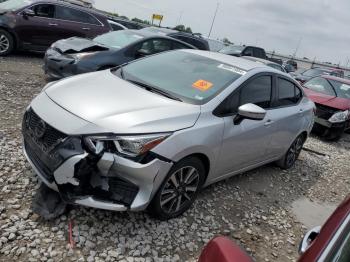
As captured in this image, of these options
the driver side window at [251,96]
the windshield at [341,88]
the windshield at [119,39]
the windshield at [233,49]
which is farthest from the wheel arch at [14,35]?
the windshield at [233,49]

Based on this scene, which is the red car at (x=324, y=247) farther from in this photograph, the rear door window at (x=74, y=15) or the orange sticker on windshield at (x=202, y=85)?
the rear door window at (x=74, y=15)

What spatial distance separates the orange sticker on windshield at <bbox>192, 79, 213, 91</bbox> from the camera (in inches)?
171

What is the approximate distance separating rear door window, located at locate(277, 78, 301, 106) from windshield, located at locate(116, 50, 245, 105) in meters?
1.08

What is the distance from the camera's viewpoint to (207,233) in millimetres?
4078

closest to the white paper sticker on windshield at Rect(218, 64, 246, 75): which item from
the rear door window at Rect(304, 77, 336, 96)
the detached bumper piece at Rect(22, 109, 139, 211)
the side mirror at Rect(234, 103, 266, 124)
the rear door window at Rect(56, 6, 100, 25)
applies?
the side mirror at Rect(234, 103, 266, 124)

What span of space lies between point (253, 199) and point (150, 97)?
2.18 meters

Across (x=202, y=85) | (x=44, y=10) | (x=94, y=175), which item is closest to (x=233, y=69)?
(x=202, y=85)

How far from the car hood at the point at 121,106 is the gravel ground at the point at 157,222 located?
972 mm

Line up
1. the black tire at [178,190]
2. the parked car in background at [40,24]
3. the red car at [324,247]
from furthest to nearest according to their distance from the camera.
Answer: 1. the parked car in background at [40,24]
2. the black tire at [178,190]
3. the red car at [324,247]

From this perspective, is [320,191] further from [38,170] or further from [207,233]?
[38,170]

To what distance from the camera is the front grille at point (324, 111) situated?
9.67 meters

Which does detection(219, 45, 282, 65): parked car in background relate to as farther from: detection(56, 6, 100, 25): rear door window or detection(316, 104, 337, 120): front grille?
detection(316, 104, 337, 120): front grille

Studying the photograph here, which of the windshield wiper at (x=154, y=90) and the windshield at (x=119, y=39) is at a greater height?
the windshield wiper at (x=154, y=90)

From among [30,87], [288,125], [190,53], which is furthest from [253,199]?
[30,87]
